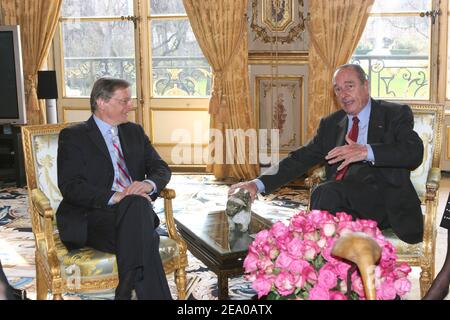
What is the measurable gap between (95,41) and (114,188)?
4.12m

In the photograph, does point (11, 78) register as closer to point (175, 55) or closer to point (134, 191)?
point (175, 55)

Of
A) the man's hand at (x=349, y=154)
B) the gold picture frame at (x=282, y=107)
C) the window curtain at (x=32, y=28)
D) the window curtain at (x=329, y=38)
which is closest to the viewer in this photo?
the man's hand at (x=349, y=154)

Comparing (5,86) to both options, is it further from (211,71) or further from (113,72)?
(211,71)

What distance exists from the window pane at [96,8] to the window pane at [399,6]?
257 cm

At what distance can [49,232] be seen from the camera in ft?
9.31

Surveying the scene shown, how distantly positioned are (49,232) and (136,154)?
0.62 m

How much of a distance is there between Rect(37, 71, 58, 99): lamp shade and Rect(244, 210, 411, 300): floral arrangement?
16.0 feet

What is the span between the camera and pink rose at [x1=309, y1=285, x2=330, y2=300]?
1.69 m

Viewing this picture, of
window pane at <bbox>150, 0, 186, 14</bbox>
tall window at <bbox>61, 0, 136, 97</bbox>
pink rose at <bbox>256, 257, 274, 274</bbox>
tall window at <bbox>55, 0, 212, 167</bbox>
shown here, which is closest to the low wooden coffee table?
pink rose at <bbox>256, 257, 274, 274</bbox>

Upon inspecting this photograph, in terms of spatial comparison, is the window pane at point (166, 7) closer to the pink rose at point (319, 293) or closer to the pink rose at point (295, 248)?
the pink rose at point (295, 248)

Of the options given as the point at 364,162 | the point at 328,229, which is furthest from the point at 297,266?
the point at 364,162

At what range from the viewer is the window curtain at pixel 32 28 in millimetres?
6625

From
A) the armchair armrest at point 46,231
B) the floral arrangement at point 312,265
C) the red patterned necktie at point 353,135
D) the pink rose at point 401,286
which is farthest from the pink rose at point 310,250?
the red patterned necktie at point 353,135
